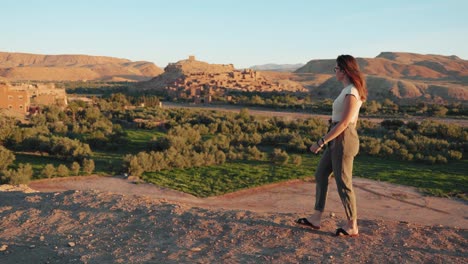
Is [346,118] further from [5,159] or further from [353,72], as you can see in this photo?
[5,159]

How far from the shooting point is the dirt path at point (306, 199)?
473 inches

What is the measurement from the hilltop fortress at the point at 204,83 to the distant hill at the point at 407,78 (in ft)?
31.9

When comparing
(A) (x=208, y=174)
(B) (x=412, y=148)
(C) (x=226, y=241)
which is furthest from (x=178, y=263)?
(B) (x=412, y=148)

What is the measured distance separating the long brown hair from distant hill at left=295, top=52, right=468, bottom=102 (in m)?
64.8

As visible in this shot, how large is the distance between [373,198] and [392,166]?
563 centimetres

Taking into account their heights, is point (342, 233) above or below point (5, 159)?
above

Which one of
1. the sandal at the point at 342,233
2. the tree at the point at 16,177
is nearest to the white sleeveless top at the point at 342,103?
the sandal at the point at 342,233

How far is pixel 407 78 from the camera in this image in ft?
370

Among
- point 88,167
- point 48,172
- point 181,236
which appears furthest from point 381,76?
point 181,236

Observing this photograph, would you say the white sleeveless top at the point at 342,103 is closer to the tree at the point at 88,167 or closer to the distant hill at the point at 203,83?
the tree at the point at 88,167

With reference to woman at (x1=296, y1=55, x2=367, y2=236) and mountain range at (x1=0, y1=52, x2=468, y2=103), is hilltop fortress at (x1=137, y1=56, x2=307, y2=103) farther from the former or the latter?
woman at (x1=296, y1=55, x2=367, y2=236)

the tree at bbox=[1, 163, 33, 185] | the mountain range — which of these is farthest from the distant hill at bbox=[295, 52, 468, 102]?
the tree at bbox=[1, 163, 33, 185]

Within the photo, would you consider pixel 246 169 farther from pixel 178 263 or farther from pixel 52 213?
pixel 178 263

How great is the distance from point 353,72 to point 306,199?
28.5 ft
